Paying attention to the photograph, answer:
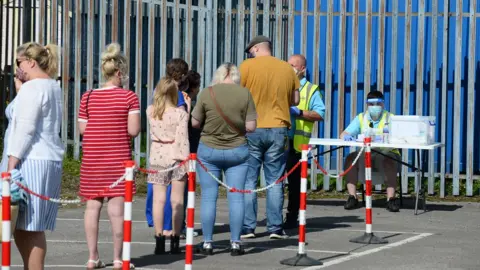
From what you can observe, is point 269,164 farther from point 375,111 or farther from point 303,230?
point 375,111

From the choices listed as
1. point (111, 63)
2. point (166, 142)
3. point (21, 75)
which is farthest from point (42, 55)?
point (166, 142)

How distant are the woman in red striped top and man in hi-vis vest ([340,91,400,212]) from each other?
5.39 meters

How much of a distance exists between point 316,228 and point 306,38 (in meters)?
4.06

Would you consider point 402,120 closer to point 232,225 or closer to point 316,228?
point 316,228

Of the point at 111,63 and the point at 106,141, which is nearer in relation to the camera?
the point at 106,141

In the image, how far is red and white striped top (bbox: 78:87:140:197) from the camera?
9047 mm

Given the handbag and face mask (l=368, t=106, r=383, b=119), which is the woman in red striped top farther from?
face mask (l=368, t=106, r=383, b=119)

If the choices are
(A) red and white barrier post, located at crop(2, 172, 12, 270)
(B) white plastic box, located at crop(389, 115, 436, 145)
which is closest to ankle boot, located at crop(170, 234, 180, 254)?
(A) red and white barrier post, located at crop(2, 172, 12, 270)

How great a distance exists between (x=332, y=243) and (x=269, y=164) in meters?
0.95

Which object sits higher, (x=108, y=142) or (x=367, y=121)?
(x=367, y=121)

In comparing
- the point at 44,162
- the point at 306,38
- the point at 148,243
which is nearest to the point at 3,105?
the point at 306,38

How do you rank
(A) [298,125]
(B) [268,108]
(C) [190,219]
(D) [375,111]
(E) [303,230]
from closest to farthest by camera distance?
(C) [190,219] < (E) [303,230] < (B) [268,108] < (A) [298,125] < (D) [375,111]

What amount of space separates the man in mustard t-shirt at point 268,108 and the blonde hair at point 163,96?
1128 millimetres

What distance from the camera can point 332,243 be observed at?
36.7ft
